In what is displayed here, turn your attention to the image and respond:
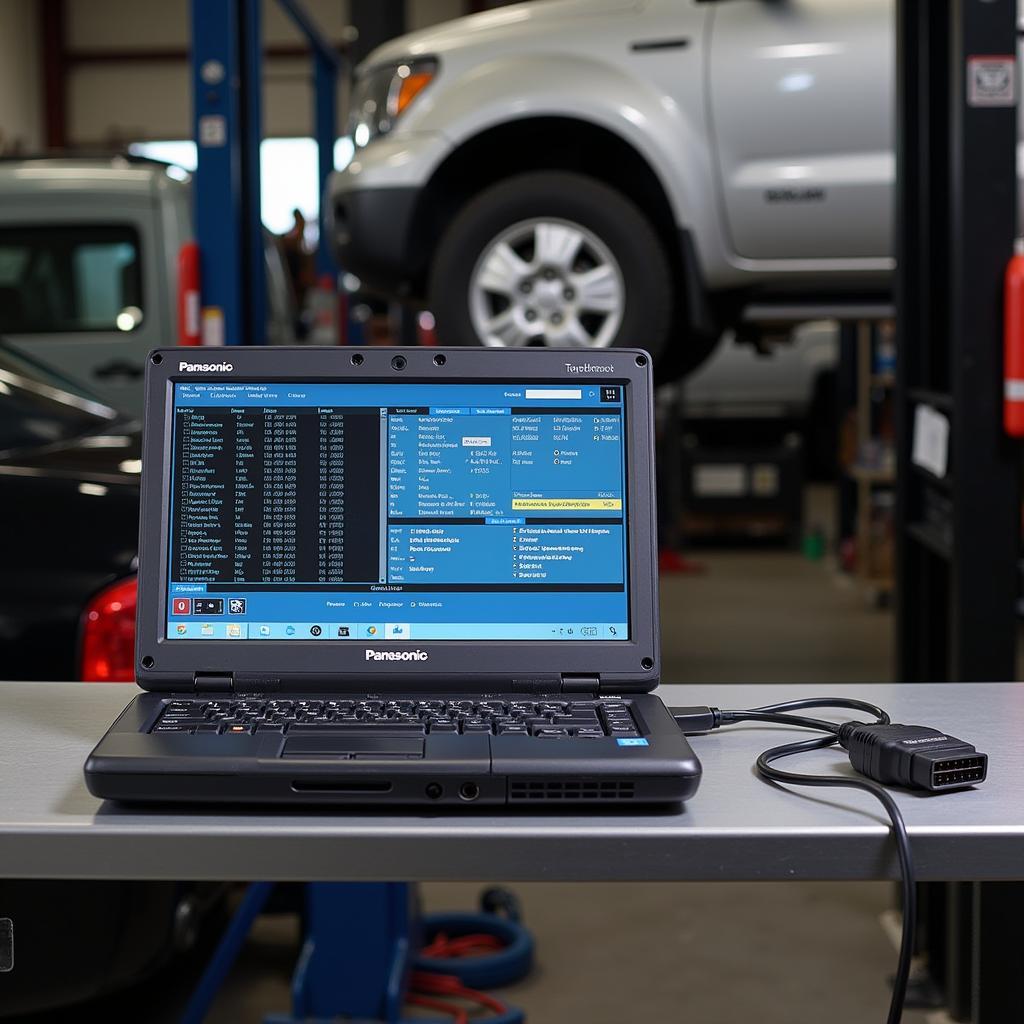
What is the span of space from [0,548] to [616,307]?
243cm

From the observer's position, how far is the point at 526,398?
1.28 metres

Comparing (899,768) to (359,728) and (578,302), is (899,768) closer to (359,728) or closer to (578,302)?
(359,728)

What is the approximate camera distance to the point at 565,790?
1012mm

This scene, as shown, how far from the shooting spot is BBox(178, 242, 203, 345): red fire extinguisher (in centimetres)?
325

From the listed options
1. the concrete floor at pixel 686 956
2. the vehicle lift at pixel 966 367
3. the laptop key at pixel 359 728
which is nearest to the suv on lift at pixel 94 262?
the concrete floor at pixel 686 956

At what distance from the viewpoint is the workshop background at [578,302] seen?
2381mm

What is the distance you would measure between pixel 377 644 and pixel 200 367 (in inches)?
11.7

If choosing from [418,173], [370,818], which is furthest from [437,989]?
[418,173]

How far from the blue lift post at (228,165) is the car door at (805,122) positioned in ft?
4.67

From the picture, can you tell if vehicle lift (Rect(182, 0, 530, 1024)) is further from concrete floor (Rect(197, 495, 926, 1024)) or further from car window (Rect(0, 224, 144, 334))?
car window (Rect(0, 224, 144, 334))

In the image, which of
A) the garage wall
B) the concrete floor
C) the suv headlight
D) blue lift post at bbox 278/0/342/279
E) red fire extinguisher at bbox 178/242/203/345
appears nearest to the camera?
the concrete floor

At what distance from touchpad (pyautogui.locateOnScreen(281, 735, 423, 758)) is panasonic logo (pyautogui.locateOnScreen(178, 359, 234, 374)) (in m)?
0.37

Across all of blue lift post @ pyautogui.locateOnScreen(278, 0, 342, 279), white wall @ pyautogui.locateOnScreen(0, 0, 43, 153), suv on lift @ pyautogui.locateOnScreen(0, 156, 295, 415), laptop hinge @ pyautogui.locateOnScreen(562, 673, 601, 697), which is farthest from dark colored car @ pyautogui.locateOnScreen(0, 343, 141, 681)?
white wall @ pyautogui.locateOnScreen(0, 0, 43, 153)

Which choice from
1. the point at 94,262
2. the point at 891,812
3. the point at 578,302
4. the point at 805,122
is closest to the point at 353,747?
the point at 891,812
